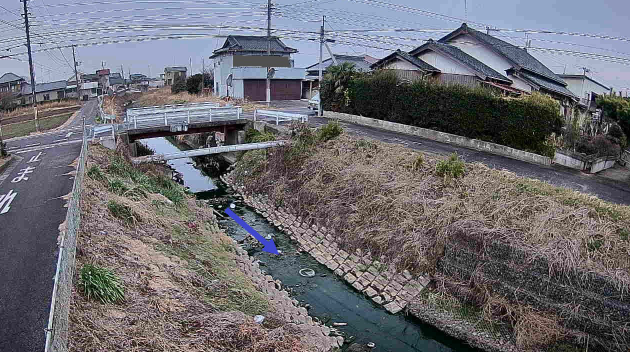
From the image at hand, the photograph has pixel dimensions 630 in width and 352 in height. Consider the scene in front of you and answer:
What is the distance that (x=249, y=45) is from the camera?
45781mm

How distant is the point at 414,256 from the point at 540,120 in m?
9.35

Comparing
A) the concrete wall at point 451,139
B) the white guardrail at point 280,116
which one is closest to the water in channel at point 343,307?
the white guardrail at point 280,116

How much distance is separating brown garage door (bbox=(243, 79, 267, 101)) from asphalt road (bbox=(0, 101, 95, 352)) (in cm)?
2203

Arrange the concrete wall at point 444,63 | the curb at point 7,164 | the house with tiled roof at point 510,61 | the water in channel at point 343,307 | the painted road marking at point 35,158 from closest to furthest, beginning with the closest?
the water in channel at point 343,307, the curb at point 7,164, the painted road marking at point 35,158, the house with tiled roof at point 510,61, the concrete wall at point 444,63

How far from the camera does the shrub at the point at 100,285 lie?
8.02m

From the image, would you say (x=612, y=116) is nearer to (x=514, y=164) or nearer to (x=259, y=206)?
(x=514, y=164)

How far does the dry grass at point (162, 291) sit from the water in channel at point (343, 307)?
5.28 ft

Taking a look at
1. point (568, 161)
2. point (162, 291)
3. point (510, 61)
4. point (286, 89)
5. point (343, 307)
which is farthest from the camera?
point (286, 89)

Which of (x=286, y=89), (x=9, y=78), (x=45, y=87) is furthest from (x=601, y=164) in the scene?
(x=9, y=78)

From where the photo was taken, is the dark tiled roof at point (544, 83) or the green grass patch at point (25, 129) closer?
the dark tiled roof at point (544, 83)

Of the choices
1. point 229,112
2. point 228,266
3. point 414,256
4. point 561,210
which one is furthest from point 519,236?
point 229,112

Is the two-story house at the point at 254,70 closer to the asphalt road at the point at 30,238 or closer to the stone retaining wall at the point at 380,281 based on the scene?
the asphalt road at the point at 30,238

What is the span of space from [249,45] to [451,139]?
30756 mm

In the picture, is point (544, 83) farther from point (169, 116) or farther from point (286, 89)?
point (286, 89)
